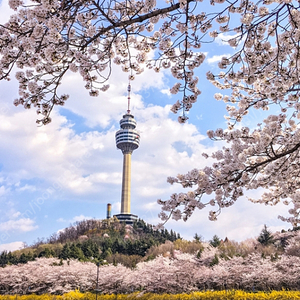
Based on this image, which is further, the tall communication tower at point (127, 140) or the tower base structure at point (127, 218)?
the tall communication tower at point (127, 140)

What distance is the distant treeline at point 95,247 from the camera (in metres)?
34.1

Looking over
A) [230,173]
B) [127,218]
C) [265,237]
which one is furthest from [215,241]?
[127,218]

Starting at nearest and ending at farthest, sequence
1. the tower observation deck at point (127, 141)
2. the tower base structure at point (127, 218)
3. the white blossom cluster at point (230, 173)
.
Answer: the white blossom cluster at point (230, 173), the tower base structure at point (127, 218), the tower observation deck at point (127, 141)

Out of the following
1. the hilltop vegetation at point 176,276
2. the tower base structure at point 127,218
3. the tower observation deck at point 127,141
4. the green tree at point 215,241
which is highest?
the tower observation deck at point 127,141

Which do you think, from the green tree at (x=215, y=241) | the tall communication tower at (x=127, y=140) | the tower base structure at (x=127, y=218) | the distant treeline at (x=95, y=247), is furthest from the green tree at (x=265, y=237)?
the tall communication tower at (x=127, y=140)

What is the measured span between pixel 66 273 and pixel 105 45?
2106cm

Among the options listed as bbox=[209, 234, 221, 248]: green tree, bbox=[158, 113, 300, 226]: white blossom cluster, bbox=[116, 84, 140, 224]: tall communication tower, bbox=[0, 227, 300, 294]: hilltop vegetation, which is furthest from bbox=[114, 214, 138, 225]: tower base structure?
bbox=[158, 113, 300, 226]: white blossom cluster

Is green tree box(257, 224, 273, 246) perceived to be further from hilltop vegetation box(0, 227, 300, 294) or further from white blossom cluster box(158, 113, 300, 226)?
white blossom cluster box(158, 113, 300, 226)

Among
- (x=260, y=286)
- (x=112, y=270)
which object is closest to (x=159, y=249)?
(x=112, y=270)

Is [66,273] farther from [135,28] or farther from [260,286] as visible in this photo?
[135,28]

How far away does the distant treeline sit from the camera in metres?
34.1

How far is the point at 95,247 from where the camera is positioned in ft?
125

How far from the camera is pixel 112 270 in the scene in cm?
2233

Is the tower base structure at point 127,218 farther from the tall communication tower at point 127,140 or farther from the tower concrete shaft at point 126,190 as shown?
the tall communication tower at point 127,140
